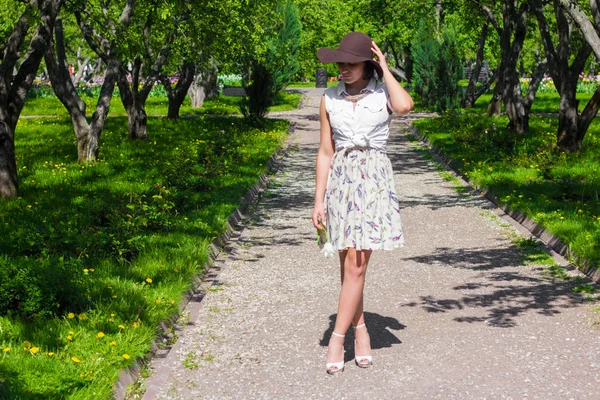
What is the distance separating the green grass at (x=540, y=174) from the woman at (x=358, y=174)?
3.58 m

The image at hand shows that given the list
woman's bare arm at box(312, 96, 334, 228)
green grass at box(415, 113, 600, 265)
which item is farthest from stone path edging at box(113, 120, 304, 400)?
green grass at box(415, 113, 600, 265)

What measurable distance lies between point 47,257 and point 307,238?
360cm

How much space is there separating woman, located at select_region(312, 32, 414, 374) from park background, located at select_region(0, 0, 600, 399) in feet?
4.91

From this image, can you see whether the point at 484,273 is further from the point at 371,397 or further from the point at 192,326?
the point at 371,397

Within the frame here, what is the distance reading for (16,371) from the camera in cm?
536

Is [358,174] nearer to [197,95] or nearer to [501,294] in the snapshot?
[501,294]

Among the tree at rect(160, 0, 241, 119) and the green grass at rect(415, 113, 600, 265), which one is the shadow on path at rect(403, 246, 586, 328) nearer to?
the green grass at rect(415, 113, 600, 265)

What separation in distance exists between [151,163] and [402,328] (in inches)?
438

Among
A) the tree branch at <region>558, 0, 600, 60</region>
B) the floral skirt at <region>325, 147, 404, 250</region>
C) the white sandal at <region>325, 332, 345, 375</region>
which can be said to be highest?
the tree branch at <region>558, 0, 600, 60</region>

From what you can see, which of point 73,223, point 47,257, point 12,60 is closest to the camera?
point 47,257

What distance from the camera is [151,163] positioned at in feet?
56.6

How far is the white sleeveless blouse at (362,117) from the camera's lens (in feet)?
18.8

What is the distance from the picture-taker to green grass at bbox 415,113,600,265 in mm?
10312

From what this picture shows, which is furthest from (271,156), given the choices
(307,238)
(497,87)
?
(497,87)
